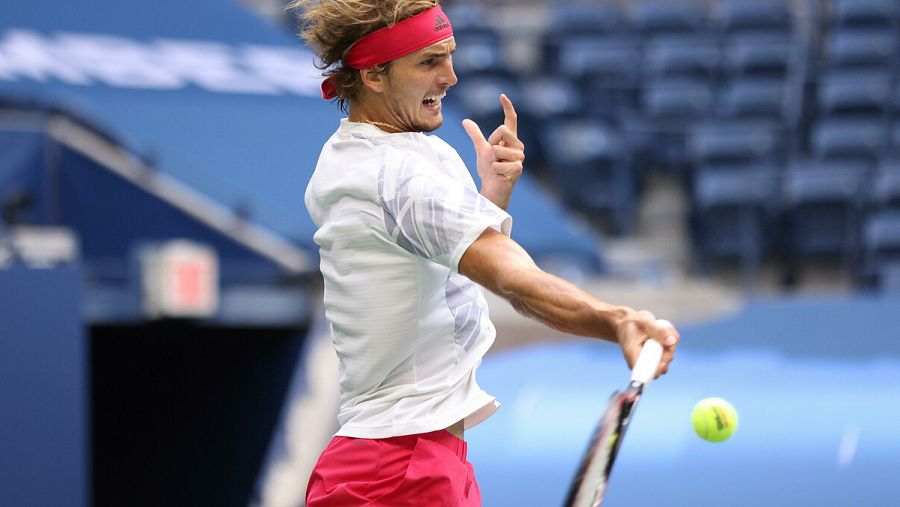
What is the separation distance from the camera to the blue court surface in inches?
178

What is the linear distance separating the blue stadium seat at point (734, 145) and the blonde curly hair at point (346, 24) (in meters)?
7.84

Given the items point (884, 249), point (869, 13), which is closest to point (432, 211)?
point (884, 249)

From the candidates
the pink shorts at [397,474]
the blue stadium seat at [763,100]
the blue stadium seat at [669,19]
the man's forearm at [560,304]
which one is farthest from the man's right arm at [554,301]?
the blue stadium seat at [669,19]

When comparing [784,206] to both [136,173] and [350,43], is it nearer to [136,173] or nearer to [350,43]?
[136,173]

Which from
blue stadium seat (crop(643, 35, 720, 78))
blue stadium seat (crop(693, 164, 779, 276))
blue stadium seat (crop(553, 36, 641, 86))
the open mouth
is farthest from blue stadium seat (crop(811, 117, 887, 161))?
the open mouth

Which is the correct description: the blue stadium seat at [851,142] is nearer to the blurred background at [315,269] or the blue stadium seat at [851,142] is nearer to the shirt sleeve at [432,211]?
the blurred background at [315,269]

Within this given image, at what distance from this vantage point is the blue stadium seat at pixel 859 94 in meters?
10.4

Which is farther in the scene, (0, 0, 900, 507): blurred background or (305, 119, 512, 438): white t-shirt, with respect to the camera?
(0, 0, 900, 507): blurred background

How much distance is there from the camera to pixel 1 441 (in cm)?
414

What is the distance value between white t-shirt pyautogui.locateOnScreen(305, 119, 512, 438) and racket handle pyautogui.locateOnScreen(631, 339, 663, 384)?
0.49 m

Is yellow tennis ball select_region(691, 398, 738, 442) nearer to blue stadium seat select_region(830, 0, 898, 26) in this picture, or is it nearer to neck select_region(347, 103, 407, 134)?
neck select_region(347, 103, 407, 134)

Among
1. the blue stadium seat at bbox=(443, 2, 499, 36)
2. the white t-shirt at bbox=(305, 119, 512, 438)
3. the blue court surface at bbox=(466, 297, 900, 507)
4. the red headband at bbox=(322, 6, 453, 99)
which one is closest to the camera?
the white t-shirt at bbox=(305, 119, 512, 438)

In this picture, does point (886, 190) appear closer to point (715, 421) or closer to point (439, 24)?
point (715, 421)

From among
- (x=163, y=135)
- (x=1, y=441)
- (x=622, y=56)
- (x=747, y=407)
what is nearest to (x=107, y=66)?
(x=163, y=135)
